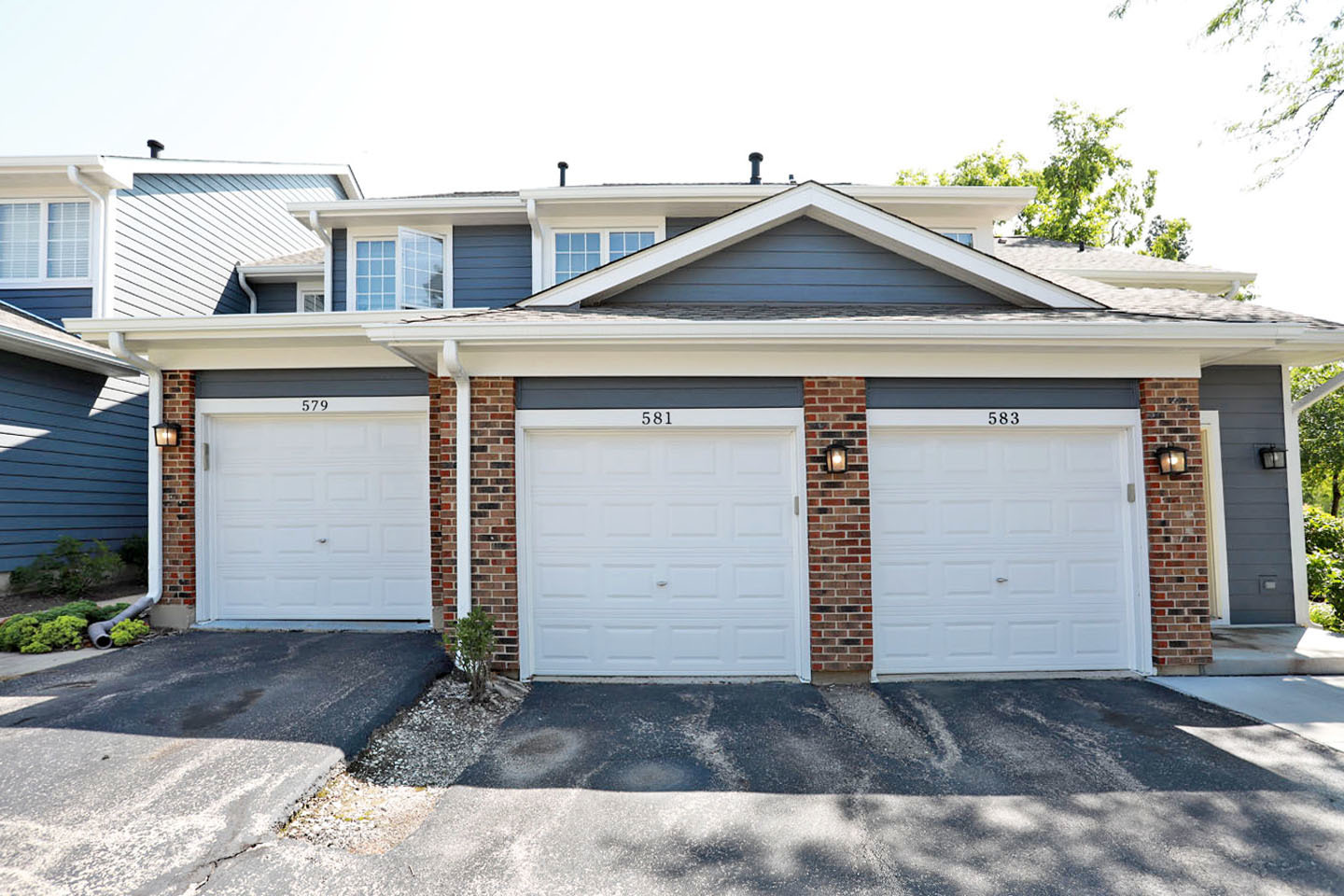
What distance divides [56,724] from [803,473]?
223 inches

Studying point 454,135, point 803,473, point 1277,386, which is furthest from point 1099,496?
point 454,135

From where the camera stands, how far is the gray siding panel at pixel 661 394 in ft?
19.3

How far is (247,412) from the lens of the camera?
7.25m

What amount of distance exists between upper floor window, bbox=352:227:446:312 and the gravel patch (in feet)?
20.2

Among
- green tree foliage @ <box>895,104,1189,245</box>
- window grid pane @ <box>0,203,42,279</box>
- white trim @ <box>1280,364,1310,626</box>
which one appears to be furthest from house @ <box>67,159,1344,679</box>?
green tree foliage @ <box>895,104,1189,245</box>

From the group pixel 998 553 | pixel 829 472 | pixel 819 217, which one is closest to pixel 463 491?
pixel 829 472

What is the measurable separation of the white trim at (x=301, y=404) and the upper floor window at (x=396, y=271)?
2786 millimetres

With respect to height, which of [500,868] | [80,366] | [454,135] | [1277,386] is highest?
[454,135]

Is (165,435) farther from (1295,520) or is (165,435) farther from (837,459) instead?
(1295,520)

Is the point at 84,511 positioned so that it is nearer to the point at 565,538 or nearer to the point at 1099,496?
the point at 565,538

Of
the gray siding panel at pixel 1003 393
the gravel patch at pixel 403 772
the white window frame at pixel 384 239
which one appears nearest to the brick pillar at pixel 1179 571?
the gray siding panel at pixel 1003 393

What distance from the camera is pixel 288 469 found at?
7.34m

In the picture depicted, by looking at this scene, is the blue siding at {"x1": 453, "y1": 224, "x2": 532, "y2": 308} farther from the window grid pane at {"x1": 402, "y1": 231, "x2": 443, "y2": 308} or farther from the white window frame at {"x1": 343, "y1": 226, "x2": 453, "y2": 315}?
the window grid pane at {"x1": 402, "y1": 231, "x2": 443, "y2": 308}

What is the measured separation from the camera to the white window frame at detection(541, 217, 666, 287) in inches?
381
